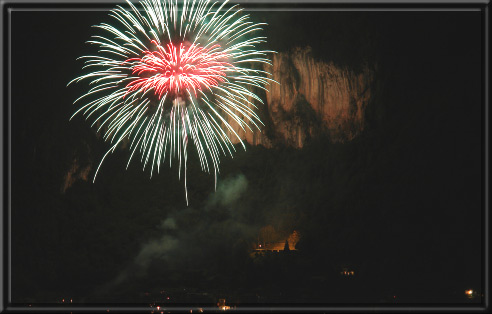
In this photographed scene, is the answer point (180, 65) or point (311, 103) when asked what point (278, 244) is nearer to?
point (311, 103)

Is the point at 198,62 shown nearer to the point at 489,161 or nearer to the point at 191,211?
the point at 191,211

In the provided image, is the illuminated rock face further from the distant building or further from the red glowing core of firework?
the red glowing core of firework

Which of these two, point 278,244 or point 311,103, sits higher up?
point 311,103

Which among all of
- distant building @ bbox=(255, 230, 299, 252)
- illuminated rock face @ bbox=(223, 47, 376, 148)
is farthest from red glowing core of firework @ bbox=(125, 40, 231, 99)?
distant building @ bbox=(255, 230, 299, 252)

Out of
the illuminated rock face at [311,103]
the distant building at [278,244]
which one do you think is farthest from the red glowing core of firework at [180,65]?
the distant building at [278,244]

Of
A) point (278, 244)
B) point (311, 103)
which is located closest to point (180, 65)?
point (311, 103)

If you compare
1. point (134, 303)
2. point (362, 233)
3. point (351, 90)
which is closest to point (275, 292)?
point (362, 233)

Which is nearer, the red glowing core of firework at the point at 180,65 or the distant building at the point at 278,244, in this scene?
the red glowing core of firework at the point at 180,65

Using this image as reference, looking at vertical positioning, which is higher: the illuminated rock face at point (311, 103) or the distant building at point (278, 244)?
the illuminated rock face at point (311, 103)

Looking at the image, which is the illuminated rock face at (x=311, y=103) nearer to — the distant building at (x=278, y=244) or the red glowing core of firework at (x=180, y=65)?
the distant building at (x=278, y=244)
